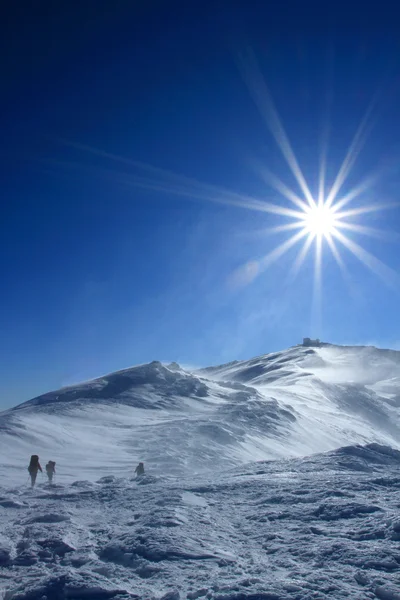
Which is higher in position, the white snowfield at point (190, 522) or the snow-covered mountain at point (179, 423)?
the snow-covered mountain at point (179, 423)

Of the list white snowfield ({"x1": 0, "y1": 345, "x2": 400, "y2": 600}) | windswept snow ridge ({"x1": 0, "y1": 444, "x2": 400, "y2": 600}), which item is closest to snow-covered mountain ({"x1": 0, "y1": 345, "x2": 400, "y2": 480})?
white snowfield ({"x1": 0, "y1": 345, "x2": 400, "y2": 600})

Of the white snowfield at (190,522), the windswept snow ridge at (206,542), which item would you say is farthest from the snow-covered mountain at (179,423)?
the windswept snow ridge at (206,542)

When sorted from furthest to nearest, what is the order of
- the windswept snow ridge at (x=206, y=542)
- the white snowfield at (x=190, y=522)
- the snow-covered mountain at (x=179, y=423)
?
the snow-covered mountain at (x=179, y=423)
the white snowfield at (x=190, y=522)
the windswept snow ridge at (x=206, y=542)

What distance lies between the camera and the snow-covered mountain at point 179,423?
32.8 meters

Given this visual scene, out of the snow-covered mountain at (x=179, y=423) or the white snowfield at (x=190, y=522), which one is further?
the snow-covered mountain at (x=179, y=423)

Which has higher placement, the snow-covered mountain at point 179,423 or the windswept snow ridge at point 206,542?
the snow-covered mountain at point 179,423

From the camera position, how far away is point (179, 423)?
4641cm

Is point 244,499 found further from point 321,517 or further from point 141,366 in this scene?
point 141,366

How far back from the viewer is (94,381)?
65.0m

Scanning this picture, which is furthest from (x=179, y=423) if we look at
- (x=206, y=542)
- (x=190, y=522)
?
(x=206, y=542)

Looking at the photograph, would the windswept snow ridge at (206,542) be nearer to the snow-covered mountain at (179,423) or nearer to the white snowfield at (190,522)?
the white snowfield at (190,522)

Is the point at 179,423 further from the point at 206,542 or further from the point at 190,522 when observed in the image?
the point at 206,542

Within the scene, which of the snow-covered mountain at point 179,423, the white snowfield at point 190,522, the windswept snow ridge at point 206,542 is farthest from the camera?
the snow-covered mountain at point 179,423

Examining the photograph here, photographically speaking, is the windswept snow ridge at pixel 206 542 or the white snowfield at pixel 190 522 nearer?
the windswept snow ridge at pixel 206 542
